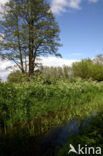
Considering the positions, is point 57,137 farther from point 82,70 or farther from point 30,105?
point 82,70

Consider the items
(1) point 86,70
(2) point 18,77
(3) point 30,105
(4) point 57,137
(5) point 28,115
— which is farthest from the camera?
(1) point 86,70

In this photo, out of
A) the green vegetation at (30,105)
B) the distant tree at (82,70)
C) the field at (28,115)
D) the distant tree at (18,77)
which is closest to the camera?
the field at (28,115)

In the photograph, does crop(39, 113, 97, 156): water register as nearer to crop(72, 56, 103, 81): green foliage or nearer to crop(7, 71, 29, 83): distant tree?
crop(7, 71, 29, 83): distant tree

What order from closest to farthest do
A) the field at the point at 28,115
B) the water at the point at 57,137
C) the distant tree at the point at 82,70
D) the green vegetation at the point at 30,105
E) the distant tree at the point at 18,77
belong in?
the water at the point at 57,137 → the field at the point at 28,115 → the green vegetation at the point at 30,105 → the distant tree at the point at 18,77 → the distant tree at the point at 82,70

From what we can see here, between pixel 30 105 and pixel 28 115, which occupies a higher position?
pixel 30 105

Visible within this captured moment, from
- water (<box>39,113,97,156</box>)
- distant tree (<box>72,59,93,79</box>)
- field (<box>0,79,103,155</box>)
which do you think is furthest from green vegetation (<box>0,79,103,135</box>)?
distant tree (<box>72,59,93,79</box>)

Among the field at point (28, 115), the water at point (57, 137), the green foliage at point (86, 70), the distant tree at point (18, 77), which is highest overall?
the green foliage at point (86, 70)

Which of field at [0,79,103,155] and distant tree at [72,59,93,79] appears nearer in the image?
field at [0,79,103,155]

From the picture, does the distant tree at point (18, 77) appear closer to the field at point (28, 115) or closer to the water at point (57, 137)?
the field at point (28, 115)

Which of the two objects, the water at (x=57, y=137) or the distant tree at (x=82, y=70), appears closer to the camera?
the water at (x=57, y=137)

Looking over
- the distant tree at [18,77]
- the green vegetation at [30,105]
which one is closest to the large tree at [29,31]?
the distant tree at [18,77]

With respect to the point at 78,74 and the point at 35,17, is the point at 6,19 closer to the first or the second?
the point at 35,17

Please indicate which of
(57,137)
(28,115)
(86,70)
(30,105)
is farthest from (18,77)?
(86,70)

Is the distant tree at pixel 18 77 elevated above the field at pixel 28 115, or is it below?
above
